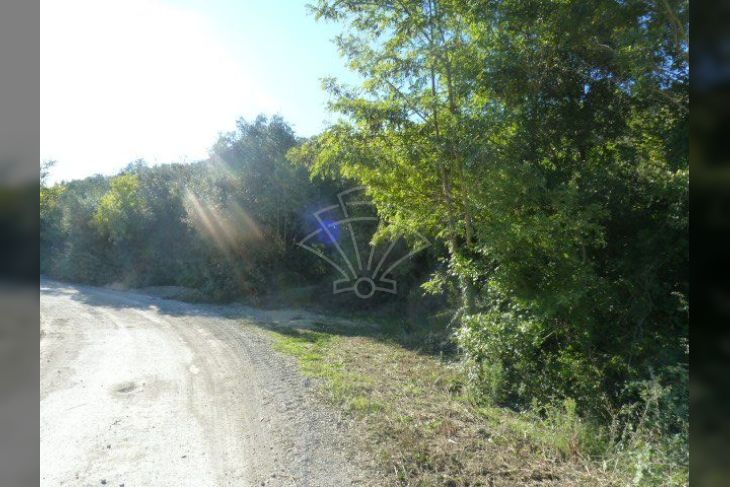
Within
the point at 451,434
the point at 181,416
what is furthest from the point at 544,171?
the point at 181,416

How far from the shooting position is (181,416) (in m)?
5.15

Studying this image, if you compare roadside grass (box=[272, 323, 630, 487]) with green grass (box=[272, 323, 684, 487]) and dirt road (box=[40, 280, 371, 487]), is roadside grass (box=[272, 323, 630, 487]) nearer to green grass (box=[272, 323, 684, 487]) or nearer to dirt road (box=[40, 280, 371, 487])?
green grass (box=[272, 323, 684, 487])

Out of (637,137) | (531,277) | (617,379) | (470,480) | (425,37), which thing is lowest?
(470,480)

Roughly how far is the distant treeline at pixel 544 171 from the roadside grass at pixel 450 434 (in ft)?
1.96

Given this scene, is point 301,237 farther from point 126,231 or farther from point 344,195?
point 126,231

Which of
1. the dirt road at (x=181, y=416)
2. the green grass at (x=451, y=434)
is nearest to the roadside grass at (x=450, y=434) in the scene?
the green grass at (x=451, y=434)

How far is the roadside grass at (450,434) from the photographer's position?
13.0ft

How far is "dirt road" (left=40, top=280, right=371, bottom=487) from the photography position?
395 cm

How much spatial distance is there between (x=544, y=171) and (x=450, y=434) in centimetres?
350

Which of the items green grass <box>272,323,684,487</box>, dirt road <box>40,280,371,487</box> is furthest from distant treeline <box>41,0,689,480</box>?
dirt road <box>40,280,371,487</box>

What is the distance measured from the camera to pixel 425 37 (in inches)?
272

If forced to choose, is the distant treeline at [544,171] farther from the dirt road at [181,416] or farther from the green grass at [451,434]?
the dirt road at [181,416]

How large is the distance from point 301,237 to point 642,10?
12.5 m

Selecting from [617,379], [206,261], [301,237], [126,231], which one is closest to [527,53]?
[617,379]
